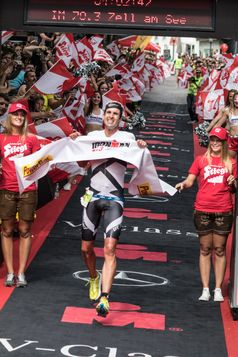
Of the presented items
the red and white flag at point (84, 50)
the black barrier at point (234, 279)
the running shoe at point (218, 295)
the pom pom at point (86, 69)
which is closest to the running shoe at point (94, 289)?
the running shoe at point (218, 295)

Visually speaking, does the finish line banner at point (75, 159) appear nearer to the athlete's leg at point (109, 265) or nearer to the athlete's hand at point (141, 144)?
the athlete's hand at point (141, 144)

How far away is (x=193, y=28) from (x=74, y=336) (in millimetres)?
3470

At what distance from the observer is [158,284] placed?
31.9 ft

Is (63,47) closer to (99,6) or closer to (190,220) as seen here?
(190,220)

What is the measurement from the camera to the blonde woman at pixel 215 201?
9047 mm

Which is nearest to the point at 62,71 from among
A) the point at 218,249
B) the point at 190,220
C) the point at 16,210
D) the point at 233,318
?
the point at 190,220

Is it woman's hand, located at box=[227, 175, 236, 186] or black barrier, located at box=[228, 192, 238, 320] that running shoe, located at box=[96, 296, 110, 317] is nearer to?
black barrier, located at box=[228, 192, 238, 320]

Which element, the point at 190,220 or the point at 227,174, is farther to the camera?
the point at 190,220

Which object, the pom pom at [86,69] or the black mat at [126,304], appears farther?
the pom pom at [86,69]

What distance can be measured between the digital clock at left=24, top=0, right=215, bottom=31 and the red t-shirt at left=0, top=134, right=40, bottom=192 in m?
1.27

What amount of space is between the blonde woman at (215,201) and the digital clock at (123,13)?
4.10 feet

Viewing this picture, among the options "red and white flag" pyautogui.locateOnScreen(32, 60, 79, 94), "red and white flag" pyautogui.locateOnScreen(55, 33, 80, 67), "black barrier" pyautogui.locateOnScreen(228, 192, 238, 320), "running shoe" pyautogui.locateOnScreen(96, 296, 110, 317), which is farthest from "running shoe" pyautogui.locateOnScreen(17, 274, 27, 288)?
"red and white flag" pyautogui.locateOnScreen(55, 33, 80, 67)

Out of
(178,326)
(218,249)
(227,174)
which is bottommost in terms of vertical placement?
(178,326)

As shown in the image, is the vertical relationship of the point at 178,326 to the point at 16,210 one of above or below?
below
